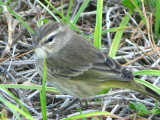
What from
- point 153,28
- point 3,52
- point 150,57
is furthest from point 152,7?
point 3,52

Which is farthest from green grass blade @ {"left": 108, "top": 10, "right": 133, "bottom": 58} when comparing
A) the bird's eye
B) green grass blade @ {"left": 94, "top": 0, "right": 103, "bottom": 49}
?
the bird's eye

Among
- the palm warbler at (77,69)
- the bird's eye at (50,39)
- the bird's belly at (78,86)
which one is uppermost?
the bird's eye at (50,39)

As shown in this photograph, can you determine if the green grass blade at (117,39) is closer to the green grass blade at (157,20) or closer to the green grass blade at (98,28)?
the green grass blade at (98,28)

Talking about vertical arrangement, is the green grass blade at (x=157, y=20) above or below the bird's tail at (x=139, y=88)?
above

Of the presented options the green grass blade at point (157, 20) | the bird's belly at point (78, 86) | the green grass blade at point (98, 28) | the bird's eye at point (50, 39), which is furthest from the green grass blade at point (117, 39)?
the bird's eye at point (50, 39)

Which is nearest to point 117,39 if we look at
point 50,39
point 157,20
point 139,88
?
point 157,20

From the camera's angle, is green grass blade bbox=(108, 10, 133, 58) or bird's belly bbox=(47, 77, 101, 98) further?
green grass blade bbox=(108, 10, 133, 58)

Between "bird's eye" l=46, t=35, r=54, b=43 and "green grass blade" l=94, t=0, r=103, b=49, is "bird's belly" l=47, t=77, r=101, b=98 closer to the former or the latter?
"bird's eye" l=46, t=35, r=54, b=43

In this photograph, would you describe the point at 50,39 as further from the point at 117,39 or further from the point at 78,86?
the point at 117,39
